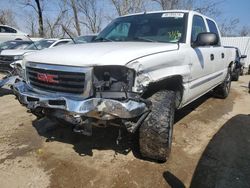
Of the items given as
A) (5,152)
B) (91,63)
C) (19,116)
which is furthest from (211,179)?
(19,116)

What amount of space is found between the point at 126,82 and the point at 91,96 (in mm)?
398

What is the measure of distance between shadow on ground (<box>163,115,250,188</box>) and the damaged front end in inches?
40.2

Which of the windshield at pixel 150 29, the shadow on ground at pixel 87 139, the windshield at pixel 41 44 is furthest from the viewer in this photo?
the windshield at pixel 41 44

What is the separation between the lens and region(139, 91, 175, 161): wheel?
3100 mm

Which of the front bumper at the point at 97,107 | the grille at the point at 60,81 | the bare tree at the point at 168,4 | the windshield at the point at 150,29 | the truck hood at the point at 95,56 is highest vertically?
the bare tree at the point at 168,4

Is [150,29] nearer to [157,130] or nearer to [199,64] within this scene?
[199,64]

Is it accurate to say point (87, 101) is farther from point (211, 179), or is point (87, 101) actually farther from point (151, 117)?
point (211, 179)

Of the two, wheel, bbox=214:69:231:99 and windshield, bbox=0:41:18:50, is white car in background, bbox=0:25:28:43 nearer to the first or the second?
windshield, bbox=0:41:18:50

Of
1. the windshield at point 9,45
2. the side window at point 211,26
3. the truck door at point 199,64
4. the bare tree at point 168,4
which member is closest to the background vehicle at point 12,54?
the windshield at point 9,45

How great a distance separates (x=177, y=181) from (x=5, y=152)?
2.40m

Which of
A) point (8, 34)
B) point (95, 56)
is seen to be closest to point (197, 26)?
point (95, 56)

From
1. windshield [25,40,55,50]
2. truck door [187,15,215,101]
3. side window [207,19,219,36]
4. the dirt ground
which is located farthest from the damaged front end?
windshield [25,40,55,50]

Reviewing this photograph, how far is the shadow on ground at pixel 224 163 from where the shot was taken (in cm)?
298

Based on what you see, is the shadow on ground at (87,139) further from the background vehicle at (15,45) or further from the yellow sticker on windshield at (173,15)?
the background vehicle at (15,45)
